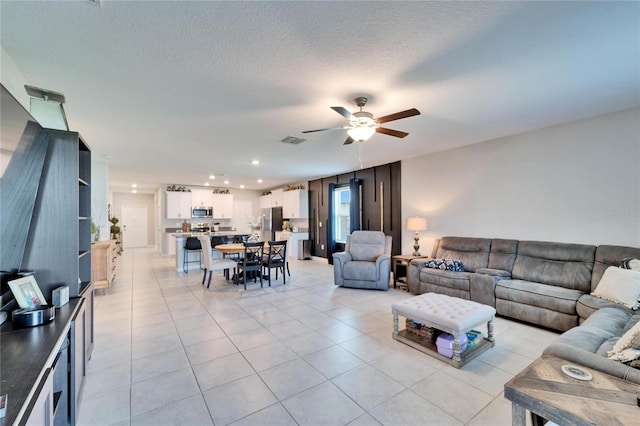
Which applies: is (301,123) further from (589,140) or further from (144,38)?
(589,140)

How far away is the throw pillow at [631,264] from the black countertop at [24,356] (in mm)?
4613

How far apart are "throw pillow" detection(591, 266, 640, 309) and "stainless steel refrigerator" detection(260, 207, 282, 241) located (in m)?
7.91

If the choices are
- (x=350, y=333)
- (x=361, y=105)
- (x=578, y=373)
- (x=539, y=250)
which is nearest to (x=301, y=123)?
(x=361, y=105)

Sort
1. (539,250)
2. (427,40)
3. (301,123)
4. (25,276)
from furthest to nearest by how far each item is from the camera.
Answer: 1. (539,250)
2. (301,123)
3. (427,40)
4. (25,276)

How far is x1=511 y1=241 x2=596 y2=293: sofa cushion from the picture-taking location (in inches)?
130

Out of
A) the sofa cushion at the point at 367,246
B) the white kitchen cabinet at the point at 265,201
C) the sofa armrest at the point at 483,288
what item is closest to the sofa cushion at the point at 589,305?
the sofa armrest at the point at 483,288

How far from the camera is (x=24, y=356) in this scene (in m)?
1.22

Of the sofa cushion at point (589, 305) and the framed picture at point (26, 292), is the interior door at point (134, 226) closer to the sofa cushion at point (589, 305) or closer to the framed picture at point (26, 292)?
the framed picture at point (26, 292)

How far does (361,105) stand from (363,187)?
4.12 meters

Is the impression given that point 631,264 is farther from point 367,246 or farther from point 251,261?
point 251,261

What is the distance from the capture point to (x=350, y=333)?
10.3 ft

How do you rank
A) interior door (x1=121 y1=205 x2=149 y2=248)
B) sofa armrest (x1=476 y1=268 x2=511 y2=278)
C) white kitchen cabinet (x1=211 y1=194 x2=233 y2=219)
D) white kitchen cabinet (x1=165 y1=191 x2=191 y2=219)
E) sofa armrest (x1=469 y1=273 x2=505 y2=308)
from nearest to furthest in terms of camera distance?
1. sofa armrest (x1=469 y1=273 x2=505 y2=308)
2. sofa armrest (x1=476 y1=268 x2=511 y2=278)
3. white kitchen cabinet (x1=165 y1=191 x2=191 y2=219)
4. white kitchen cabinet (x1=211 y1=194 x2=233 y2=219)
5. interior door (x1=121 y1=205 x2=149 y2=248)

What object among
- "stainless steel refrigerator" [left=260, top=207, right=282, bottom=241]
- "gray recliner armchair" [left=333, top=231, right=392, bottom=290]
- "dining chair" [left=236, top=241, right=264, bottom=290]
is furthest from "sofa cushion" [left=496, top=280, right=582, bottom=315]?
"stainless steel refrigerator" [left=260, top=207, right=282, bottom=241]

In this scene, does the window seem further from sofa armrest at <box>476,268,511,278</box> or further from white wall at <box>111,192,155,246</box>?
white wall at <box>111,192,155,246</box>
